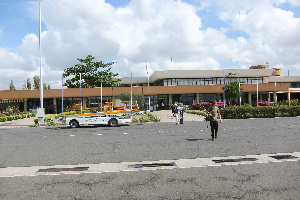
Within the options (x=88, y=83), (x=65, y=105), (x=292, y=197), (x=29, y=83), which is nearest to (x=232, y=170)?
(x=292, y=197)

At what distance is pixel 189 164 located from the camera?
740 cm

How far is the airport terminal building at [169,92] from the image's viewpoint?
4800 centimetres

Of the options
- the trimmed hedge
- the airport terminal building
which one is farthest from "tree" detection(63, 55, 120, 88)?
the trimmed hedge

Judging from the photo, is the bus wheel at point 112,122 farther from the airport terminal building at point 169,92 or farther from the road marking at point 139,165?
the airport terminal building at point 169,92

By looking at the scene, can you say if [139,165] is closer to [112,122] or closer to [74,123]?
[112,122]

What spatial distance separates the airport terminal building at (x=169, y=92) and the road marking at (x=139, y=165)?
36.6m

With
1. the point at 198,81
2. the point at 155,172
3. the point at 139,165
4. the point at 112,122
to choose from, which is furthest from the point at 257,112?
the point at 198,81

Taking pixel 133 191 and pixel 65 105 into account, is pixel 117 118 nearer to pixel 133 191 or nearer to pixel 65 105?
pixel 133 191

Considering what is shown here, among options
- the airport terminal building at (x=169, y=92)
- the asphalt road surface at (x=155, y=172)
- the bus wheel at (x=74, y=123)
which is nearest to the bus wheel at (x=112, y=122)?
the bus wheel at (x=74, y=123)

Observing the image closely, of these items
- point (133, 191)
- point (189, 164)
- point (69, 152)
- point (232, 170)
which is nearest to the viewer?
point (133, 191)

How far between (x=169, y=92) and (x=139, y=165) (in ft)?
142

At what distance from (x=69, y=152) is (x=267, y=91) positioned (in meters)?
51.1

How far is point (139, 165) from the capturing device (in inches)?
294

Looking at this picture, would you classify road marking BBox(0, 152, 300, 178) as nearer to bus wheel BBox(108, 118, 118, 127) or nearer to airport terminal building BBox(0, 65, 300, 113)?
bus wheel BBox(108, 118, 118, 127)
